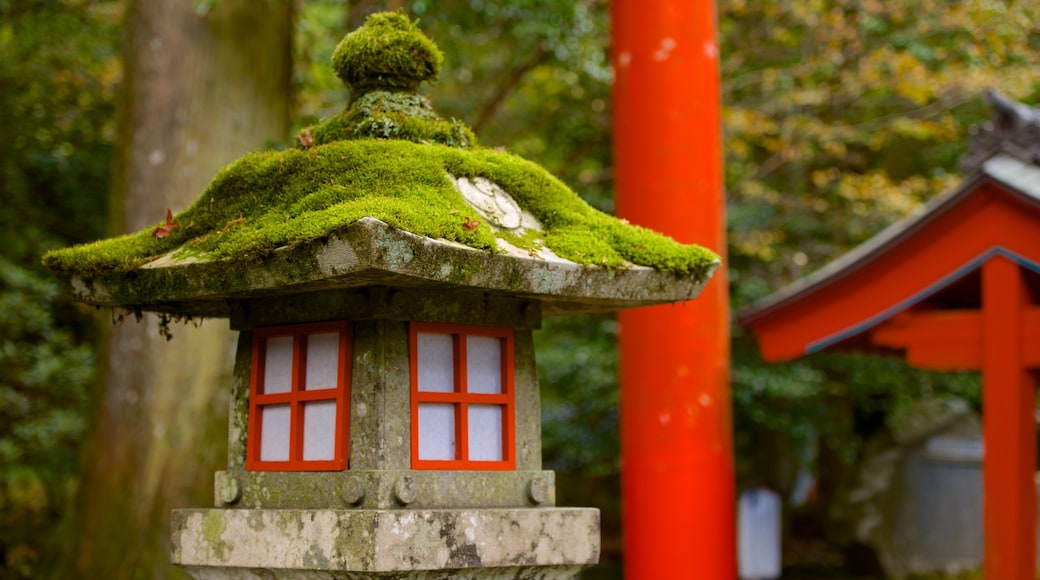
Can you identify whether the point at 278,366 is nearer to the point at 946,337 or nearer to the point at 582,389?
the point at 946,337

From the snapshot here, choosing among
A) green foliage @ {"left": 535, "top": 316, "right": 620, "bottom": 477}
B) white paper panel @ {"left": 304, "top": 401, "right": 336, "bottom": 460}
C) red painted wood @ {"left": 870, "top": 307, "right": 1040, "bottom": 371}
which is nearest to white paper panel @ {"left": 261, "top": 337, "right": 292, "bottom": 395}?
white paper panel @ {"left": 304, "top": 401, "right": 336, "bottom": 460}

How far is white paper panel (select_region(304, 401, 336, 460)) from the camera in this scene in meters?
3.25

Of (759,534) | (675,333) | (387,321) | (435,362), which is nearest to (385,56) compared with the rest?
(387,321)

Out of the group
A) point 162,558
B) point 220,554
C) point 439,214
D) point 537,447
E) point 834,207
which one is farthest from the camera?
point 834,207

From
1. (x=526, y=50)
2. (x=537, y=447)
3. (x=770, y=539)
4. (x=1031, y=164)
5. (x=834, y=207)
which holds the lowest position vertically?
(x=770, y=539)

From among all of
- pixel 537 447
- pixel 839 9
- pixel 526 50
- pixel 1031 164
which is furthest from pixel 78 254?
pixel 839 9

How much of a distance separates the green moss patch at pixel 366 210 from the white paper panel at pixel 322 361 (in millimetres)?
432

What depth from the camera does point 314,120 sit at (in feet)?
22.4

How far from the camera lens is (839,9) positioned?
9.55 metres

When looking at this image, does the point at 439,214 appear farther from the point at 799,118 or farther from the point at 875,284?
the point at 799,118

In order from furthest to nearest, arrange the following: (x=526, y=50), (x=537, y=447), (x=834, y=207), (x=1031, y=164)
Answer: (x=834, y=207) → (x=526, y=50) → (x=1031, y=164) → (x=537, y=447)

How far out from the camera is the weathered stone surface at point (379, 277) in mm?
2689

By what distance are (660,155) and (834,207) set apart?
4199 mm

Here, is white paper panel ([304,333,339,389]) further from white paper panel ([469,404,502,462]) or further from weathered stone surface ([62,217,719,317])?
white paper panel ([469,404,502,462])
